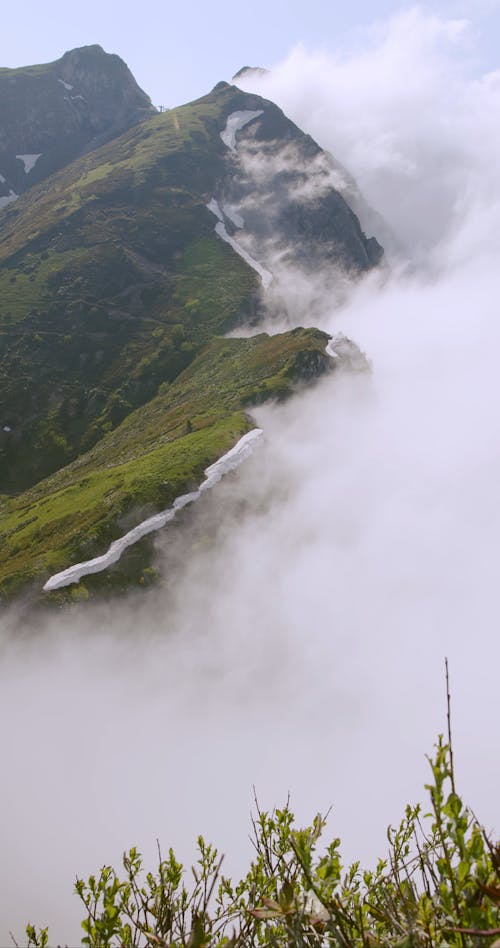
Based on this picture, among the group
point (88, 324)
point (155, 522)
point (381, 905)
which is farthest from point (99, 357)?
point (381, 905)

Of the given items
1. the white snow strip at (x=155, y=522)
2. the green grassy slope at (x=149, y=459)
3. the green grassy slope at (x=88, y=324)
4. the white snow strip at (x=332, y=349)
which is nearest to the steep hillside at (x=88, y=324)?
the green grassy slope at (x=88, y=324)

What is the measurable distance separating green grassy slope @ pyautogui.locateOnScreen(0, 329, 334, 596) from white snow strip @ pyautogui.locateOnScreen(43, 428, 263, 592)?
1099 mm

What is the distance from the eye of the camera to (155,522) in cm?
7088

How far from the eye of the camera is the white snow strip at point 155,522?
209ft

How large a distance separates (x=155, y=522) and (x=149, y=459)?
63.0ft

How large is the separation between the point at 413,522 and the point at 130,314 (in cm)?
10651

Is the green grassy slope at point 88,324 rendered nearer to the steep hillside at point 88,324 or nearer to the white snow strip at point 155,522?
the steep hillside at point 88,324

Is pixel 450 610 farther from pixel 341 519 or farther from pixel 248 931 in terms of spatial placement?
pixel 248 931

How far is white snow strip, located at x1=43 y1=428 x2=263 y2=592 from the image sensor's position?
63.6m

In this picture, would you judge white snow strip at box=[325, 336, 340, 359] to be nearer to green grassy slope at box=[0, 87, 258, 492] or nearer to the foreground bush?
green grassy slope at box=[0, 87, 258, 492]

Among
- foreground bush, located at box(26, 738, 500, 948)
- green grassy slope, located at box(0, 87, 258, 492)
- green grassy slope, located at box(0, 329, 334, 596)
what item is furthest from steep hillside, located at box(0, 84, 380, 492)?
foreground bush, located at box(26, 738, 500, 948)

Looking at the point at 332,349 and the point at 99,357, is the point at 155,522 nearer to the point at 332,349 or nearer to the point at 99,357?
the point at 332,349

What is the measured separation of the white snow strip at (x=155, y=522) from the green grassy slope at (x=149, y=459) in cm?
110

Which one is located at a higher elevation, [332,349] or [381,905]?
[332,349]
